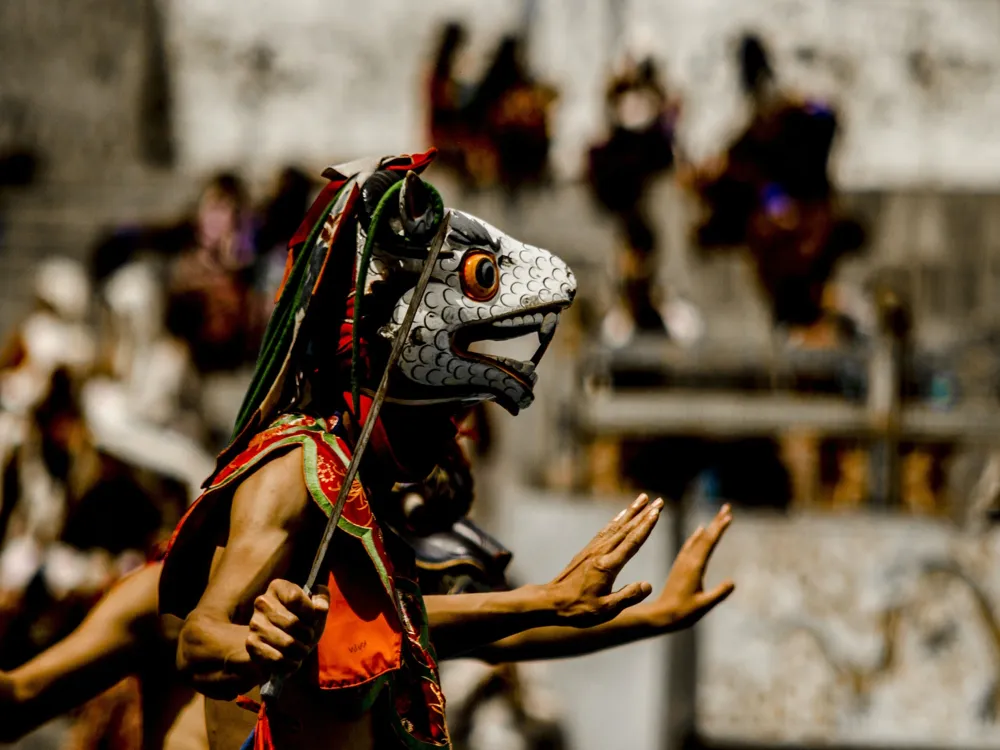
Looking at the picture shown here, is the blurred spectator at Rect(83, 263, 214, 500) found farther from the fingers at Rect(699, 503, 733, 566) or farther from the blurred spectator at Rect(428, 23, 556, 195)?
the fingers at Rect(699, 503, 733, 566)

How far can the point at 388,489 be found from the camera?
3812 millimetres

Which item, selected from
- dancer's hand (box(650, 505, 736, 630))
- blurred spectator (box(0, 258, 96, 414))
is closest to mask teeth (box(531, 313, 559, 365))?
dancer's hand (box(650, 505, 736, 630))

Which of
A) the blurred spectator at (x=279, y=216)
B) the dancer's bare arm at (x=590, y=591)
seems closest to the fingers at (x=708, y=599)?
the dancer's bare arm at (x=590, y=591)

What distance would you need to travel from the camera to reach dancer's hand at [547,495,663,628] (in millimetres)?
3525

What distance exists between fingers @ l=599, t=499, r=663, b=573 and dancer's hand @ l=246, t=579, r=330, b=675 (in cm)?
60

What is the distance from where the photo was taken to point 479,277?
12.2 ft

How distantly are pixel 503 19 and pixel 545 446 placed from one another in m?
8.48

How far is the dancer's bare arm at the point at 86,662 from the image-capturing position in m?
3.97

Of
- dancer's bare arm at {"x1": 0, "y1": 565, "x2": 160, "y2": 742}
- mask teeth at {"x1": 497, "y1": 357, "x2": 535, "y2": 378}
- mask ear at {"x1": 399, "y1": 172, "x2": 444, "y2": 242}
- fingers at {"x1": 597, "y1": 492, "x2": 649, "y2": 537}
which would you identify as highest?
mask ear at {"x1": 399, "y1": 172, "x2": 444, "y2": 242}

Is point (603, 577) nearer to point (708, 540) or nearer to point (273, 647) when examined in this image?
point (708, 540)

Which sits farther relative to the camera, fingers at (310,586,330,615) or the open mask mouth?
Result: the open mask mouth

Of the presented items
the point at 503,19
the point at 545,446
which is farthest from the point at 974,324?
the point at 503,19

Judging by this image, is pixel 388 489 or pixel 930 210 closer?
pixel 388 489

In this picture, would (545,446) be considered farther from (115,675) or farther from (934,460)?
(115,675)
